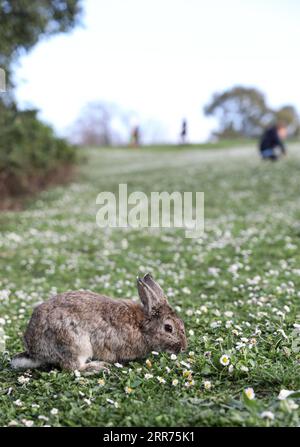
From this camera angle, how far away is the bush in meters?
26.0

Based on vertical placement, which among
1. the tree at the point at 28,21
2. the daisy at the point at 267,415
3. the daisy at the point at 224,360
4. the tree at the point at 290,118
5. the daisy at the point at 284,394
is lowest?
the daisy at the point at 267,415

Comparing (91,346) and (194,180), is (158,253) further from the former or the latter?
(194,180)

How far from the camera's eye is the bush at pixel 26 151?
25953 millimetres

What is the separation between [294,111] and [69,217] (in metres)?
56.9

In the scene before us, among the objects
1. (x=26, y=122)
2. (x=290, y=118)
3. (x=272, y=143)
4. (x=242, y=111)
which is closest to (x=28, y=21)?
(x=26, y=122)

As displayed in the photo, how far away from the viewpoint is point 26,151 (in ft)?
99.1

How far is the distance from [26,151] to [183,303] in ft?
76.4

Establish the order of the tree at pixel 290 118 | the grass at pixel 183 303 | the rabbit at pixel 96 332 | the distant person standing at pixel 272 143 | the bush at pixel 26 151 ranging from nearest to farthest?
1. the grass at pixel 183 303
2. the rabbit at pixel 96 332
3. the bush at pixel 26 151
4. the distant person standing at pixel 272 143
5. the tree at pixel 290 118

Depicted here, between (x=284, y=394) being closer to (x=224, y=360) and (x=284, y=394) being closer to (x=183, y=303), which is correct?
(x=224, y=360)

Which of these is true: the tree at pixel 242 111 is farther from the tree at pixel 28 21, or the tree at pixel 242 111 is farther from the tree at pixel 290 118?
the tree at pixel 28 21

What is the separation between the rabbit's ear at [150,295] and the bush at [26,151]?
61.7 feet

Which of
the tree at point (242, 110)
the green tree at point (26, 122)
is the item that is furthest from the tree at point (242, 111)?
the green tree at point (26, 122)
